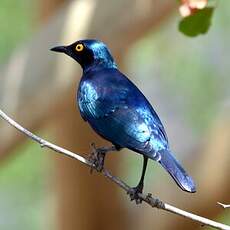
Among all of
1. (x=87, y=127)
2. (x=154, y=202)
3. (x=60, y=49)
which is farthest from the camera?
(x=87, y=127)

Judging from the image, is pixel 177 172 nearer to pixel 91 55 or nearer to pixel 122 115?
pixel 122 115

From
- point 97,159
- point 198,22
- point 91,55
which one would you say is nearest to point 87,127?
point 91,55

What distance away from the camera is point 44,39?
3387mm

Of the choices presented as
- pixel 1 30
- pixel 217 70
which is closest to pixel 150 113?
pixel 217 70

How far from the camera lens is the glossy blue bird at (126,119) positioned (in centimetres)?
201

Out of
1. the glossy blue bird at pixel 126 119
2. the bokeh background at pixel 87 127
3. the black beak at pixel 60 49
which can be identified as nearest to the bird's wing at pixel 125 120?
the glossy blue bird at pixel 126 119

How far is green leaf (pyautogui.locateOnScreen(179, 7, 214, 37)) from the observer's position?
231cm

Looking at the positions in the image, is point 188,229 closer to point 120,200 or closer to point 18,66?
point 120,200

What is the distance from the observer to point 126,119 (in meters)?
2.09

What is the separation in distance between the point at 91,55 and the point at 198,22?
27 cm

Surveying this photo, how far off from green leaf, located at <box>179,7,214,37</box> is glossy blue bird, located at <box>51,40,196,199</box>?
0.21m

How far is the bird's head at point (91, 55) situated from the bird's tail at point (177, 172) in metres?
0.43

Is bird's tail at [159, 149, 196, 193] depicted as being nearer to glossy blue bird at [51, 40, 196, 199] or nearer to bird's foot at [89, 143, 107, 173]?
glossy blue bird at [51, 40, 196, 199]

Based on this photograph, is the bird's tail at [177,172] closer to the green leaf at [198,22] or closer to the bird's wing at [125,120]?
the bird's wing at [125,120]
